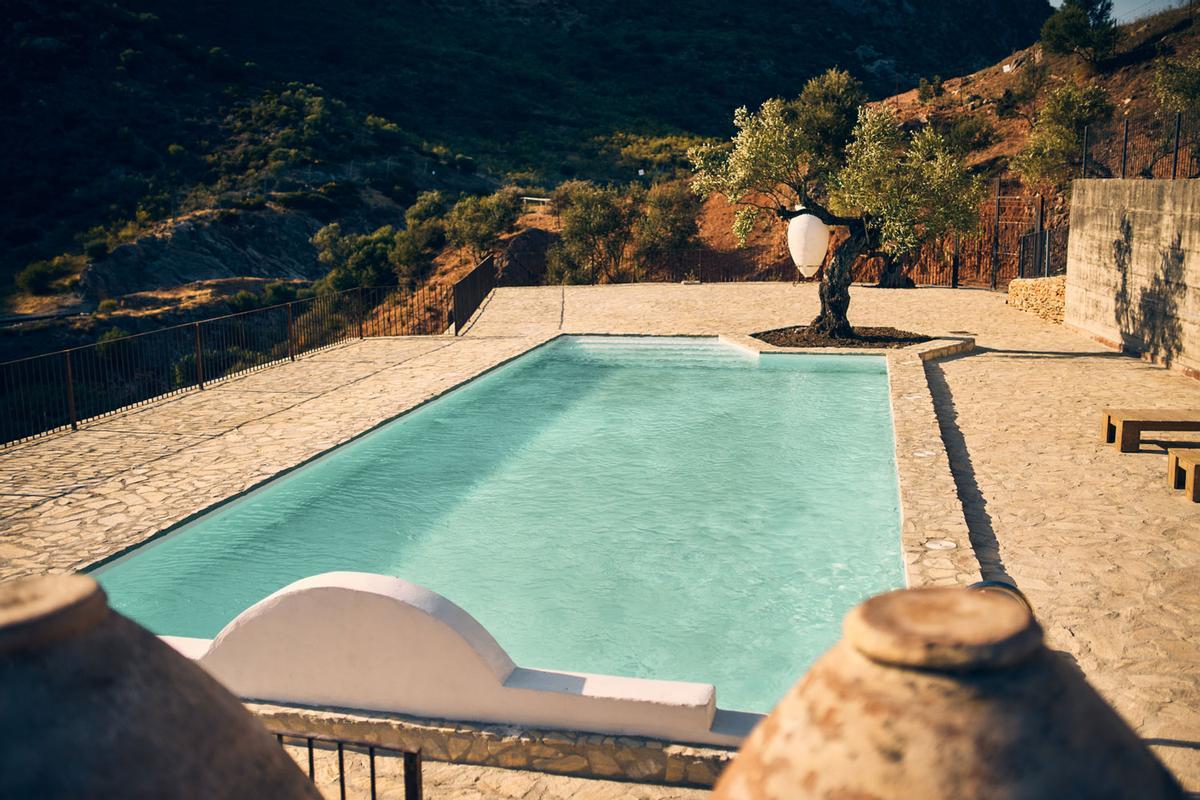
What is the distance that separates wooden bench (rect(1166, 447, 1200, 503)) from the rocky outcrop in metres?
35.3

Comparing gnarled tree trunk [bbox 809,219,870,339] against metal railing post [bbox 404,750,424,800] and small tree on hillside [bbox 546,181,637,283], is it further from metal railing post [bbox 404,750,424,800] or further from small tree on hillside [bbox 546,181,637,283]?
metal railing post [bbox 404,750,424,800]

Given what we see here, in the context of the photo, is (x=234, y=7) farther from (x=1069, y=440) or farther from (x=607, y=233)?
(x=1069, y=440)

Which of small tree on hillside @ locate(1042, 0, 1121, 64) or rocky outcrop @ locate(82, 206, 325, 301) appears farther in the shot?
small tree on hillside @ locate(1042, 0, 1121, 64)

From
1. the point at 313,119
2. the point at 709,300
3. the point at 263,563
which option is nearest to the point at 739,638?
the point at 263,563

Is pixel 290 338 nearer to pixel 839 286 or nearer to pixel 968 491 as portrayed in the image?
pixel 839 286

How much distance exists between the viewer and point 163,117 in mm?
50094

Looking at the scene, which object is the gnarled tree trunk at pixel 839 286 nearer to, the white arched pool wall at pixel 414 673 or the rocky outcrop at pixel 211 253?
the white arched pool wall at pixel 414 673

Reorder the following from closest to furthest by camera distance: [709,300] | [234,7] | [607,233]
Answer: [709,300], [607,233], [234,7]

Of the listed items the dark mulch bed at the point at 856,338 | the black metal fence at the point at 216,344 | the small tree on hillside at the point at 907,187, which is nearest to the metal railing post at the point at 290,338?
the black metal fence at the point at 216,344

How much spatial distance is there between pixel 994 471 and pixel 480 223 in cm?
2996

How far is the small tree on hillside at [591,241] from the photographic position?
3447 centimetres

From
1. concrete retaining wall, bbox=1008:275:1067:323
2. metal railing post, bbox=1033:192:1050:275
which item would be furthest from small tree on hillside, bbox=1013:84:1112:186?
concrete retaining wall, bbox=1008:275:1067:323

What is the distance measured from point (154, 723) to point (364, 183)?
49.1 metres

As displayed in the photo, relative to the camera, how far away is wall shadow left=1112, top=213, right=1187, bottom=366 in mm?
14797
